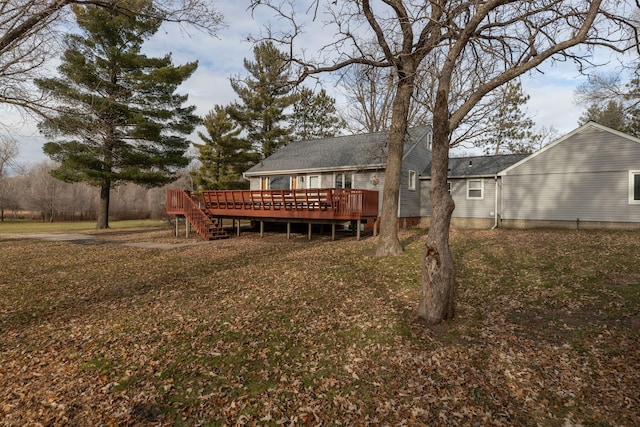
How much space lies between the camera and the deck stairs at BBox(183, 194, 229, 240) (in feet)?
54.7

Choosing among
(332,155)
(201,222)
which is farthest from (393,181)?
(201,222)

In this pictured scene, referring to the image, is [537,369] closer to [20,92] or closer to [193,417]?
[193,417]

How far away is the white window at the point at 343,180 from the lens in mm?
18922

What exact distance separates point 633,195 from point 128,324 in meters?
18.5

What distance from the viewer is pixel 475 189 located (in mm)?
18547

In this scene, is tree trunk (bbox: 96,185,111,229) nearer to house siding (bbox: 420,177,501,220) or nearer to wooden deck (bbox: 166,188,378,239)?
wooden deck (bbox: 166,188,378,239)

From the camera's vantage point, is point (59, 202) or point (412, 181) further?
point (59, 202)

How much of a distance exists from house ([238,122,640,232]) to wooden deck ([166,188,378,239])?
2.15 metres

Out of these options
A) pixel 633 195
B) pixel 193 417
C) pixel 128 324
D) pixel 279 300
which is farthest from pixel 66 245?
pixel 633 195

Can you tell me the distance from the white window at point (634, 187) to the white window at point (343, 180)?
12.0m

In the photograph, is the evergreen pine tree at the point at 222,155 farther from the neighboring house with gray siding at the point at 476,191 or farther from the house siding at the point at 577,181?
the house siding at the point at 577,181

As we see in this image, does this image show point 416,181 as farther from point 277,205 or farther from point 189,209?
point 189,209

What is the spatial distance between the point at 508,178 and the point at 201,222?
15.4 metres

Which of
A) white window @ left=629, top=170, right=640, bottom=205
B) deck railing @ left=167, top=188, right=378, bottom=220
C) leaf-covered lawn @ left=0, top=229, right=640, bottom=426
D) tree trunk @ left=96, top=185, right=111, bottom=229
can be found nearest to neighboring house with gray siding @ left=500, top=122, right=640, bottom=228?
white window @ left=629, top=170, right=640, bottom=205
